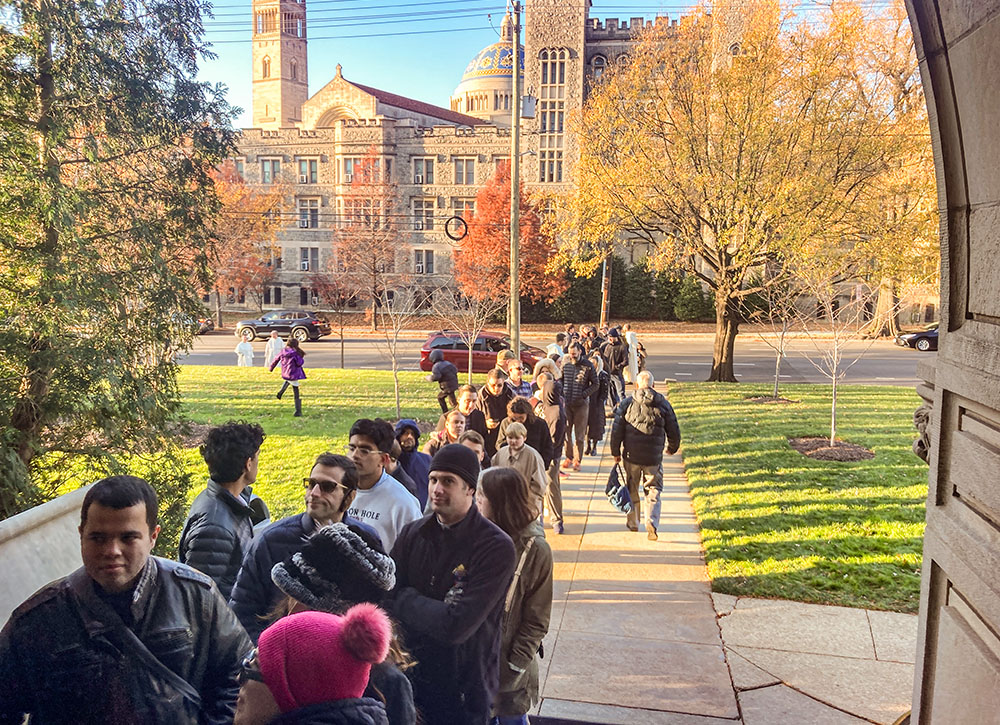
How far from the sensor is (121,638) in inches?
97.0

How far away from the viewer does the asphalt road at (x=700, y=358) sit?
24.2 metres

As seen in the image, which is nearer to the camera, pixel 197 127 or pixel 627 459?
pixel 197 127

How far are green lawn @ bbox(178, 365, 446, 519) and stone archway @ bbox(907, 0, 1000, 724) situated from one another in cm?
743

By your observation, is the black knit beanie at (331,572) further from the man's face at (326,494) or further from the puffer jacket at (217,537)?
the puffer jacket at (217,537)

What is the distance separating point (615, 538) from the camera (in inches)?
325

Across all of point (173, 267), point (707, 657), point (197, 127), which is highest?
point (197, 127)

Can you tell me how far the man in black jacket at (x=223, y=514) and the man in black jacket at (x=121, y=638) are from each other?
98 centimetres

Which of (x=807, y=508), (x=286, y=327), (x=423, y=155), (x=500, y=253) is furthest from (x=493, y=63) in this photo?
(x=807, y=508)

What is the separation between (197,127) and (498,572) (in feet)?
19.3

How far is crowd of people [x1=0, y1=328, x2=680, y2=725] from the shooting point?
6.34 feet

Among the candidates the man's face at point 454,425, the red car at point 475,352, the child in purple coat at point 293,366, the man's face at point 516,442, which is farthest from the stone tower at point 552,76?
the man's face at point 516,442

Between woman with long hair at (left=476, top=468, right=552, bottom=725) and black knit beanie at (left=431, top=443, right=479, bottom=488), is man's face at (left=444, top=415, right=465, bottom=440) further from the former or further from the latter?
black knit beanie at (left=431, top=443, right=479, bottom=488)

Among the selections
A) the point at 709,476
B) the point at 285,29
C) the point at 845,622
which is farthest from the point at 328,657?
the point at 285,29

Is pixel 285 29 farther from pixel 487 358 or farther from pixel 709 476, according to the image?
pixel 709 476
